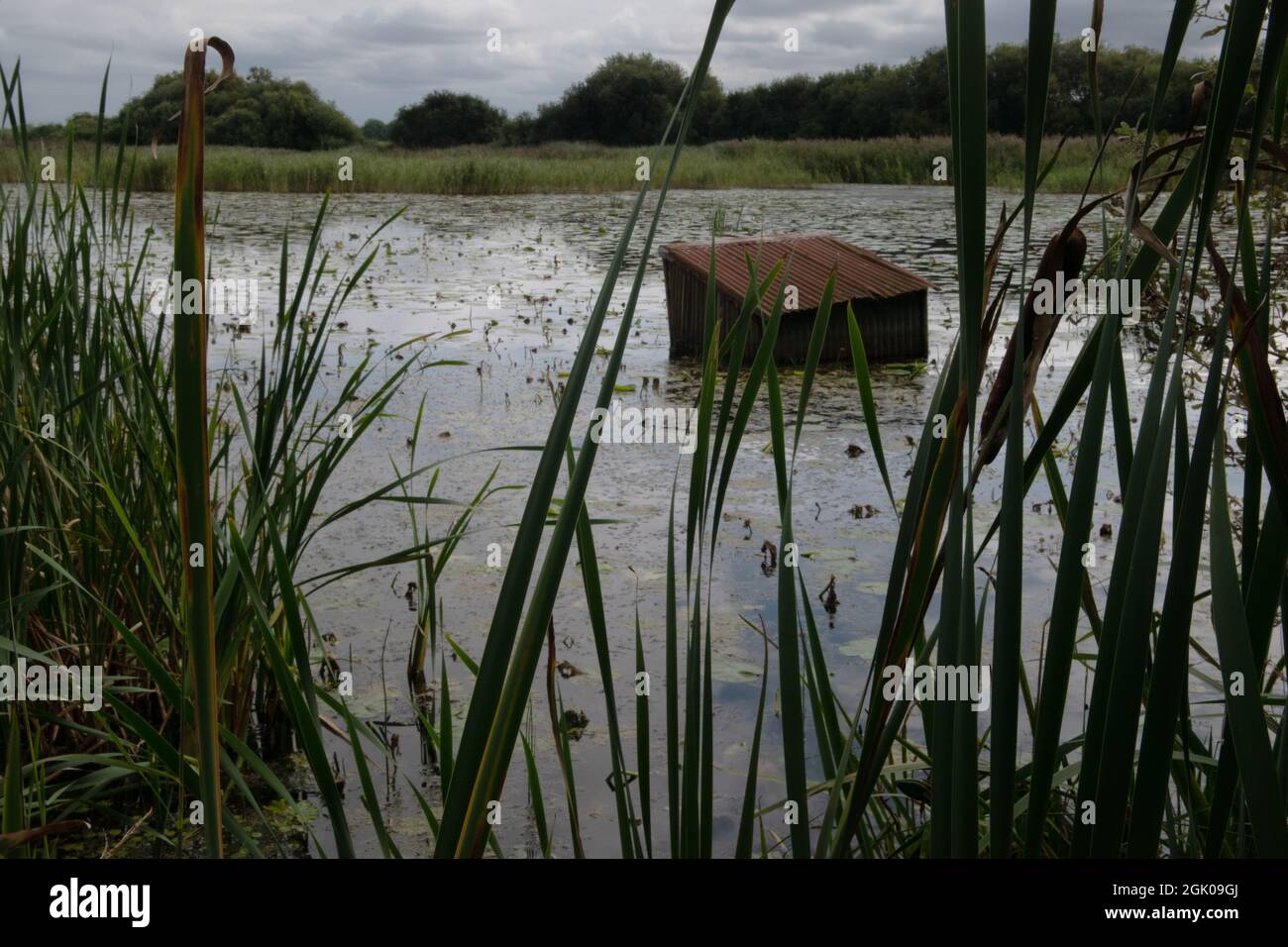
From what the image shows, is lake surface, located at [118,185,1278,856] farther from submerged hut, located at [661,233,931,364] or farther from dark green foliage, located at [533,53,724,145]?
dark green foliage, located at [533,53,724,145]

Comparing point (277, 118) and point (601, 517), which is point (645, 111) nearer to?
point (277, 118)

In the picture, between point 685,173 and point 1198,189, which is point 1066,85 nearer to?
point 685,173

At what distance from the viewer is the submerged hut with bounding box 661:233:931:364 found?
528cm

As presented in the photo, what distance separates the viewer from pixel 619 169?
815 inches

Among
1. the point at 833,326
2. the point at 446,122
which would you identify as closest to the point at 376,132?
the point at 446,122

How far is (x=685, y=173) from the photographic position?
20.2 meters

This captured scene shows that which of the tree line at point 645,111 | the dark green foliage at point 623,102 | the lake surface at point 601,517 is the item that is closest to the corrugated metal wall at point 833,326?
the lake surface at point 601,517

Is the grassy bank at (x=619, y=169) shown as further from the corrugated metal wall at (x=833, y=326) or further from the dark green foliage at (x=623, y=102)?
the corrugated metal wall at (x=833, y=326)

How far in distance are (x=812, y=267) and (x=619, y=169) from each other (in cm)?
1611

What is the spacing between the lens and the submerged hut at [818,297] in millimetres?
5281

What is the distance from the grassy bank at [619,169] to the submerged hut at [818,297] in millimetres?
10038
